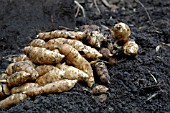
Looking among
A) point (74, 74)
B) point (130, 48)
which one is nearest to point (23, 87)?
point (74, 74)

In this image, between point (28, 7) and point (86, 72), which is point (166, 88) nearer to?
point (86, 72)

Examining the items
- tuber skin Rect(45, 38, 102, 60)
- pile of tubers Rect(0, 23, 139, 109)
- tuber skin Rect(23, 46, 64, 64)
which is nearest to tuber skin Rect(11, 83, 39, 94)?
pile of tubers Rect(0, 23, 139, 109)

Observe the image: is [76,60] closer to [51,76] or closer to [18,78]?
[51,76]

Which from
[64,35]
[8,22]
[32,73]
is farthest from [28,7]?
[32,73]

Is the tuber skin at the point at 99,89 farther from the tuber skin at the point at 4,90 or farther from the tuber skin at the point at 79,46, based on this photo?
the tuber skin at the point at 4,90

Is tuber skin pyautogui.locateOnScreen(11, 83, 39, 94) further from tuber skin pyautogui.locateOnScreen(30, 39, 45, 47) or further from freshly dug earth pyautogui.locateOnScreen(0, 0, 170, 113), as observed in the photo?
tuber skin pyautogui.locateOnScreen(30, 39, 45, 47)

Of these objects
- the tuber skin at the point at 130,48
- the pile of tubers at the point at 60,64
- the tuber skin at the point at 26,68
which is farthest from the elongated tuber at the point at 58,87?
the tuber skin at the point at 130,48
